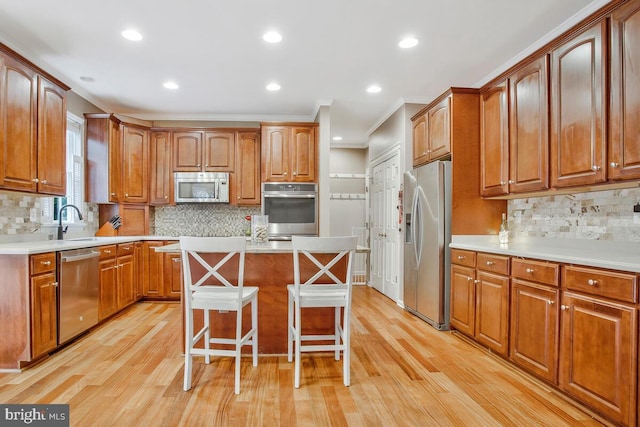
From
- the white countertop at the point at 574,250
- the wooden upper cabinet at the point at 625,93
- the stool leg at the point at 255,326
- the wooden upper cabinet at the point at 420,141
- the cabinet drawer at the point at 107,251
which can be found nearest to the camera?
the white countertop at the point at 574,250

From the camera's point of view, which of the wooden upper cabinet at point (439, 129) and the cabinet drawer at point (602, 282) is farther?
the wooden upper cabinet at point (439, 129)

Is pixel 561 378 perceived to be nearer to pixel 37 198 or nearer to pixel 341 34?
pixel 341 34

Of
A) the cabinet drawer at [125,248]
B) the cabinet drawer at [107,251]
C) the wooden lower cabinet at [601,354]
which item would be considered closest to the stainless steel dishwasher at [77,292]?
the cabinet drawer at [107,251]

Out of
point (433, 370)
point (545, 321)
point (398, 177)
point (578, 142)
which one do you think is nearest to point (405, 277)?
point (398, 177)

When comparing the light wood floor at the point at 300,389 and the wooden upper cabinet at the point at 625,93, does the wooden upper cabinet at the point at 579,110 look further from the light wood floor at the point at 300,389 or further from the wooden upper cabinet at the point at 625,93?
the light wood floor at the point at 300,389

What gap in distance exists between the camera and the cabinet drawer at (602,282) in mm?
1867

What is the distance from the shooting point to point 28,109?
316 centimetres

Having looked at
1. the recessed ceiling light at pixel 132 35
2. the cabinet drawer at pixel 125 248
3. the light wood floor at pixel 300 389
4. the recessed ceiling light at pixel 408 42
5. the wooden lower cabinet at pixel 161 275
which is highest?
the recessed ceiling light at pixel 408 42

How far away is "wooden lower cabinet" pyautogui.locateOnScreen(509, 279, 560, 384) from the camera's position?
7.73 feet

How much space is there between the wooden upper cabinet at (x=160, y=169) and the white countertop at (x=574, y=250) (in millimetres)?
3886

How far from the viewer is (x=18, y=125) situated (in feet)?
10.00

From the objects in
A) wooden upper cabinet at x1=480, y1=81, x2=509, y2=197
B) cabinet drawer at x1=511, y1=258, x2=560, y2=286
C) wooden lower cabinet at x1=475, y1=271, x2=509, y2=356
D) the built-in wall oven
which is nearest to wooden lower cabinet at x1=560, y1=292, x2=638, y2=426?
cabinet drawer at x1=511, y1=258, x2=560, y2=286

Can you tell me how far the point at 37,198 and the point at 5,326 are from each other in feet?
5.07

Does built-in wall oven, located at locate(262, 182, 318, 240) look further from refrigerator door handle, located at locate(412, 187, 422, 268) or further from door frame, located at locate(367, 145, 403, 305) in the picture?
refrigerator door handle, located at locate(412, 187, 422, 268)
